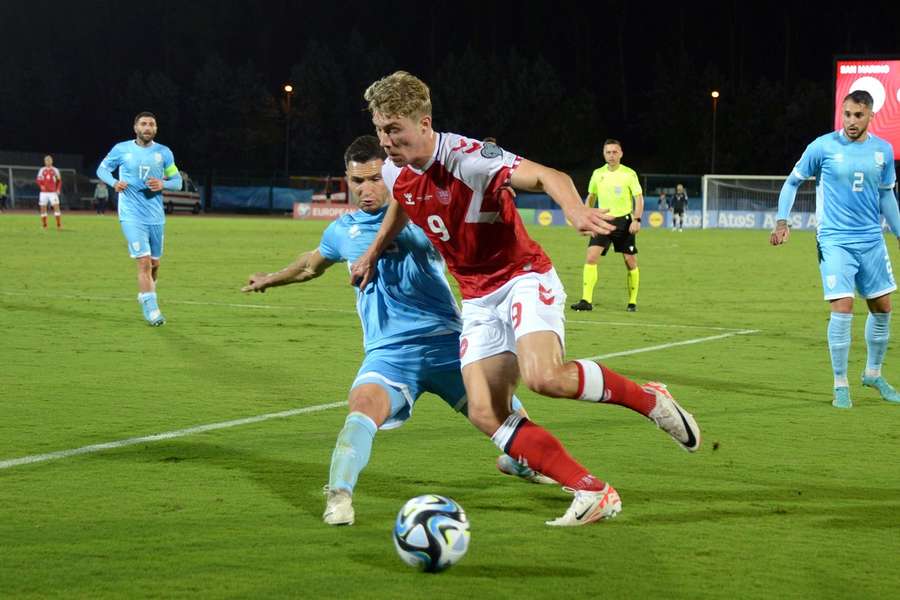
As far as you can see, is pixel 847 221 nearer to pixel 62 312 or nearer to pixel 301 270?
pixel 301 270

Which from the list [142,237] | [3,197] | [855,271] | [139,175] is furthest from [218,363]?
[3,197]

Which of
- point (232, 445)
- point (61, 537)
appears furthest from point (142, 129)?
point (61, 537)

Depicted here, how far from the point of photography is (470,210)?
5742mm

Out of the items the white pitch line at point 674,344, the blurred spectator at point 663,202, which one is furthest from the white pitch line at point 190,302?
the blurred spectator at point 663,202

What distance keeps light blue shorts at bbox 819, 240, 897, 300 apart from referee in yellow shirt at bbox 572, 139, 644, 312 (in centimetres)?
737

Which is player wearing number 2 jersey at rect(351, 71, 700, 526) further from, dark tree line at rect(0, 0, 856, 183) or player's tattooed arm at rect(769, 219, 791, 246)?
dark tree line at rect(0, 0, 856, 183)

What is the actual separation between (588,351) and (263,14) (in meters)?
97.8

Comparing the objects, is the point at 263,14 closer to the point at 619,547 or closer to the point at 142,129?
the point at 142,129

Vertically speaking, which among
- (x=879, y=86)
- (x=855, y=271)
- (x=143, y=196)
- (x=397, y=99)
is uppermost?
(x=879, y=86)

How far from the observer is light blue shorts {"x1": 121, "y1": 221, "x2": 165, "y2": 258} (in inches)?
576

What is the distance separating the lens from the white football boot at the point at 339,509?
5.71 m

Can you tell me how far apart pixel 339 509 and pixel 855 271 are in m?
5.24

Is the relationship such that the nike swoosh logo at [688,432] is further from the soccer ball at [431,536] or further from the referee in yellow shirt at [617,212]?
the referee in yellow shirt at [617,212]

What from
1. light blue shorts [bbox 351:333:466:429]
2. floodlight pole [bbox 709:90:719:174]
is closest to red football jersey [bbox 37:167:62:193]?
light blue shorts [bbox 351:333:466:429]
